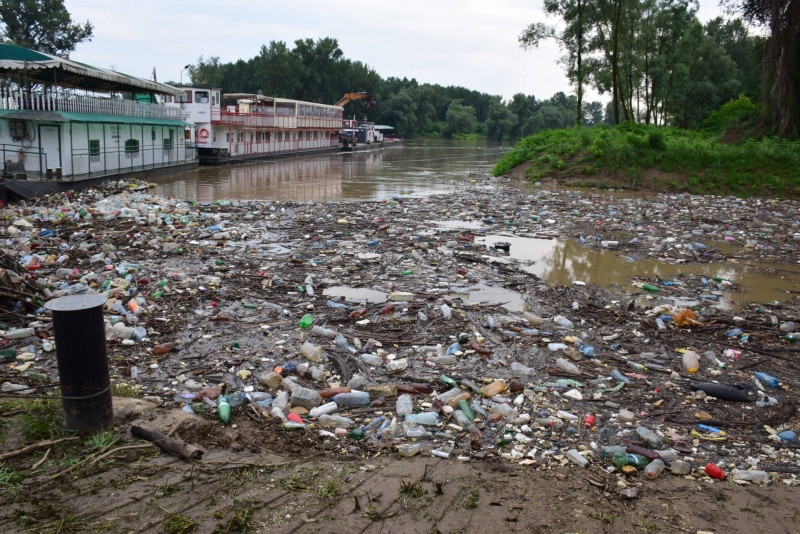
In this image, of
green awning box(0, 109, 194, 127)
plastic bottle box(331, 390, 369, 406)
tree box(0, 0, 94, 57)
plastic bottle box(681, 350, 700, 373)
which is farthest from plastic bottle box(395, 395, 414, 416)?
tree box(0, 0, 94, 57)

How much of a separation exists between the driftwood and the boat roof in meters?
19.1

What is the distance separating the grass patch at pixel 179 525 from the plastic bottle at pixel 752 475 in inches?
129

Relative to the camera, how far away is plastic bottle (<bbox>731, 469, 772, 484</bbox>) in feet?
12.2

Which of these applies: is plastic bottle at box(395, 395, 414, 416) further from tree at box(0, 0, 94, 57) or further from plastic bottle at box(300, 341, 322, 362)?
tree at box(0, 0, 94, 57)

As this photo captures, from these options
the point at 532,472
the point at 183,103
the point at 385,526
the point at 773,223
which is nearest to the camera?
the point at 385,526

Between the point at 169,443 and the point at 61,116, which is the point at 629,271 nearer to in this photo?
the point at 169,443

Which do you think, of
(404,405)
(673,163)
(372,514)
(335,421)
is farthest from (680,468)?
(673,163)

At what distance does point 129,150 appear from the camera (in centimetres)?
2386

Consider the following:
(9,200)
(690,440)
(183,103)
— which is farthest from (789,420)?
(183,103)

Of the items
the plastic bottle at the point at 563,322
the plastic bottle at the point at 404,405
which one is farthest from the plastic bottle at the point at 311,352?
the plastic bottle at the point at 563,322

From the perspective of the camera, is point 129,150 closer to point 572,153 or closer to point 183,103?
point 183,103

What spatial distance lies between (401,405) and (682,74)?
42534 millimetres

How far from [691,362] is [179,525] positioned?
4795 mm

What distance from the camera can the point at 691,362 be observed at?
561cm
